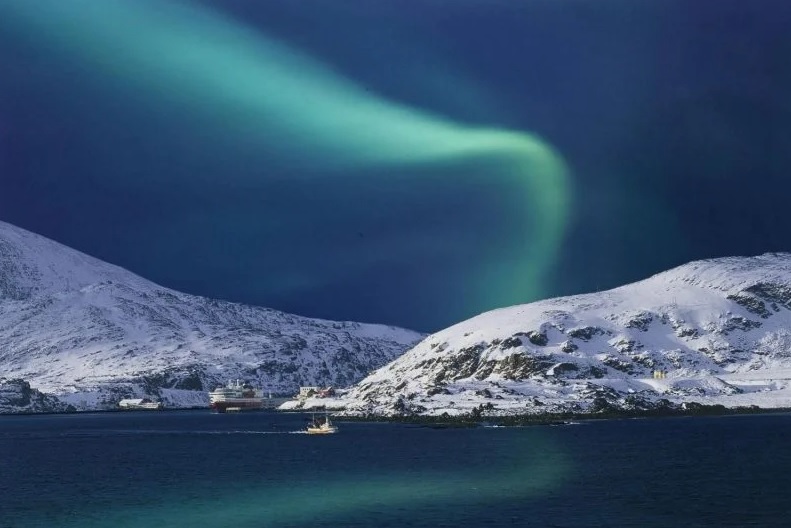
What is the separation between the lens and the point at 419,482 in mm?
98812

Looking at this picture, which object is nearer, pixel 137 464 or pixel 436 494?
pixel 436 494

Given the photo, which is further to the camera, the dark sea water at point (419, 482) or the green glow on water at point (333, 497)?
the green glow on water at point (333, 497)

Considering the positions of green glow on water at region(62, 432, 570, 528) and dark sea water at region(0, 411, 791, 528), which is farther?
green glow on water at region(62, 432, 570, 528)

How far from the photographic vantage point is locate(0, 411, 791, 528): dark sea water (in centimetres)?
7362

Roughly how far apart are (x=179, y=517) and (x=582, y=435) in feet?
351

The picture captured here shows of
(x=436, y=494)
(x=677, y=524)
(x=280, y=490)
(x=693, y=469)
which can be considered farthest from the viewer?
(x=693, y=469)

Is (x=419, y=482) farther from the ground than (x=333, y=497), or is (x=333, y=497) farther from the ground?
(x=419, y=482)

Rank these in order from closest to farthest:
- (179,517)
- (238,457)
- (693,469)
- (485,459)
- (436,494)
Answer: (179,517), (436,494), (693,469), (485,459), (238,457)

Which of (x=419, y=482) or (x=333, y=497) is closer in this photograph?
(x=333, y=497)

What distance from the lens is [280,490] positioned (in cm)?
9531

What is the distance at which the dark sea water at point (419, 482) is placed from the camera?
73625 mm

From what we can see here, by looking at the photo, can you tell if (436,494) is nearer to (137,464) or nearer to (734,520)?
(734,520)

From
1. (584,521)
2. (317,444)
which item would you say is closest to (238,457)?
(317,444)

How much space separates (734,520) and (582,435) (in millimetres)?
102319
